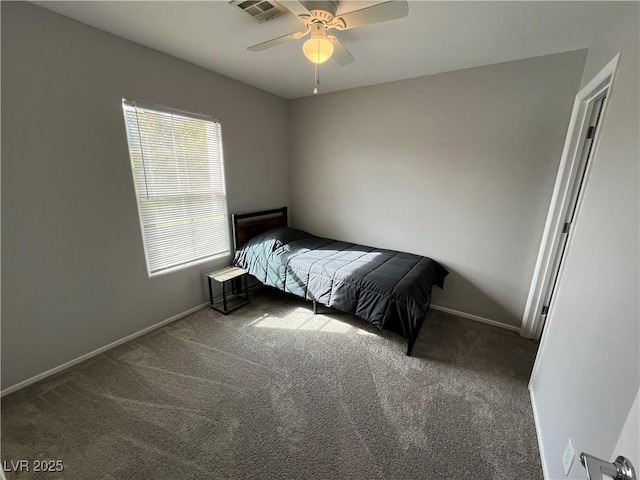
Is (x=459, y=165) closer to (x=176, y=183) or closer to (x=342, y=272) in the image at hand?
(x=342, y=272)

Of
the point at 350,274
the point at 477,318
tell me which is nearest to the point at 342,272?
the point at 350,274

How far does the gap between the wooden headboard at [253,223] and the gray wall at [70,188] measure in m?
0.94

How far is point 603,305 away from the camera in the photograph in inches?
43.5

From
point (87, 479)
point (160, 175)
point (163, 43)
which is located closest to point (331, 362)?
point (87, 479)

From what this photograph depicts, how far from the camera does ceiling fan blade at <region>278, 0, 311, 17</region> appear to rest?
1.51m

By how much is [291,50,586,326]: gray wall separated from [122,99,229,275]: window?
4.73ft

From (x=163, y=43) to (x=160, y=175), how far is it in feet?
3.50

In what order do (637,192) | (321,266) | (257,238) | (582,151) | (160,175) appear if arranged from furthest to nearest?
1. (257,238)
2. (321,266)
3. (160,175)
4. (582,151)
5. (637,192)

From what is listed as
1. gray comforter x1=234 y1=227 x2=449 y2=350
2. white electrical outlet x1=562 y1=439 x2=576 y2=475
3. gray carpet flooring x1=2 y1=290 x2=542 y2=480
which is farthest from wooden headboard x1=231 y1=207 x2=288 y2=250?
white electrical outlet x1=562 y1=439 x2=576 y2=475

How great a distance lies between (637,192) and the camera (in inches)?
39.9

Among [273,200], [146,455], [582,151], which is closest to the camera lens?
[146,455]

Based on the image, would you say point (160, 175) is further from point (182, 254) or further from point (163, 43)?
point (163, 43)

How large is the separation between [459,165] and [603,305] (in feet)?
6.36

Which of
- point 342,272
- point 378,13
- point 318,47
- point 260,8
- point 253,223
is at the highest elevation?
point 260,8
